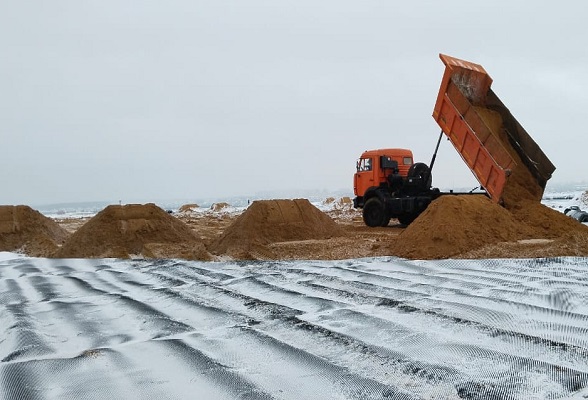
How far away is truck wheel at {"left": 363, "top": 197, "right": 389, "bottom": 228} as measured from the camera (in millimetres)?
13391

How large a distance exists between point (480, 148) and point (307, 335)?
8.40 meters

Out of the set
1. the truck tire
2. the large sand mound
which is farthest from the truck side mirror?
the large sand mound

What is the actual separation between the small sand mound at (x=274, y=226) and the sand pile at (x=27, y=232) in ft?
13.8

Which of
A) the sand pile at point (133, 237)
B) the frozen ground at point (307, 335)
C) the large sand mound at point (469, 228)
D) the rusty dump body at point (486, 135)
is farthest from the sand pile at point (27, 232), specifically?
the rusty dump body at point (486, 135)

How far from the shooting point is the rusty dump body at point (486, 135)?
33.6 feet

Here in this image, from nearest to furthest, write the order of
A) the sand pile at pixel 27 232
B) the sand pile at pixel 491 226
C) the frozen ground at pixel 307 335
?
the frozen ground at pixel 307 335, the sand pile at pixel 491 226, the sand pile at pixel 27 232

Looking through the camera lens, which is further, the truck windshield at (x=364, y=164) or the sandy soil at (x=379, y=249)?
the truck windshield at (x=364, y=164)

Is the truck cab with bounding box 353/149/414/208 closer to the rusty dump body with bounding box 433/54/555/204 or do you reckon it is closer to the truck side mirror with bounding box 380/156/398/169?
the truck side mirror with bounding box 380/156/398/169

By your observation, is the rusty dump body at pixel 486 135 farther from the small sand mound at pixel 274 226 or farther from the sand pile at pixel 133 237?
the sand pile at pixel 133 237

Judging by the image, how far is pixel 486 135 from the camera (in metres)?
10.4

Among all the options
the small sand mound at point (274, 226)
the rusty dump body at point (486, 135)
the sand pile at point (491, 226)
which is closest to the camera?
the sand pile at point (491, 226)

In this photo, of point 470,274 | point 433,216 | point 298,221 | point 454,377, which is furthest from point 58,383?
point 298,221

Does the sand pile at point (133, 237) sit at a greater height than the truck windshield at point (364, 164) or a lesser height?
lesser

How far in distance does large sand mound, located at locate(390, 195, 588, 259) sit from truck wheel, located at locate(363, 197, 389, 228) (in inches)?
167
